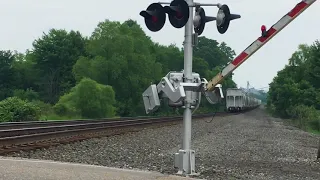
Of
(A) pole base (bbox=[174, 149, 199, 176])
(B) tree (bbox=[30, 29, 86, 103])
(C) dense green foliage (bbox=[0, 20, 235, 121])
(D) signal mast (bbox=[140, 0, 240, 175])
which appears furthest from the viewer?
(B) tree (bbox=[30, 29, 86, 103])

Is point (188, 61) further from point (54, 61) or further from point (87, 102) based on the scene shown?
point (54, 61)

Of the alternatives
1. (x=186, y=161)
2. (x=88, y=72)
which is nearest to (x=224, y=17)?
(x=186, y=161)

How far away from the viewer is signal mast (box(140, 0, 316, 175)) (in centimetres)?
895

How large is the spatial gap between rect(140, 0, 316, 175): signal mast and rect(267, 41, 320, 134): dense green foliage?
42.3m

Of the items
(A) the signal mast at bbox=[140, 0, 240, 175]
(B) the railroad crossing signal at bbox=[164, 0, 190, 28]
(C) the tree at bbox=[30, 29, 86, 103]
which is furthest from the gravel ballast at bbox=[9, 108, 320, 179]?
(C) the tree at bbox=[30, 29, 86, 103]

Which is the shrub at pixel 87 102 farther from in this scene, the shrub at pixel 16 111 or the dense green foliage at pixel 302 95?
the dense green foliage at pixel 302 95

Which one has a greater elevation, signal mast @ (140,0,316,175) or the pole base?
signal mast @ (140,0,316,175)

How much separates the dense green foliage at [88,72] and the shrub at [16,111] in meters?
0.08

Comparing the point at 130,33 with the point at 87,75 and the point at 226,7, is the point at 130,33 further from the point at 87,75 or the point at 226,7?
the point at 226,7

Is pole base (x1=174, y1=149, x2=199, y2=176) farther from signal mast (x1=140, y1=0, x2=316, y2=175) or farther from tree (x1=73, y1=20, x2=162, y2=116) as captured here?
tree (x1=73, y1=20, x2=162, y2=116)

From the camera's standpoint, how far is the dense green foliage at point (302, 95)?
55694mm

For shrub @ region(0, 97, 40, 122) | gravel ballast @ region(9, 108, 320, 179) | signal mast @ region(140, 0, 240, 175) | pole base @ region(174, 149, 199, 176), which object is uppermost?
signal mast @ region(140, 0, 240, 175)

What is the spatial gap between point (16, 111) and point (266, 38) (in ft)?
96.6

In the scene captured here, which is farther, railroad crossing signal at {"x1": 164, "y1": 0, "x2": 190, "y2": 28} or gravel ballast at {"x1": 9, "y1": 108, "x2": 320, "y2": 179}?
gravel ballast at {"x1": 9, "y1": 108, "x2": 320, "y2": 179}
